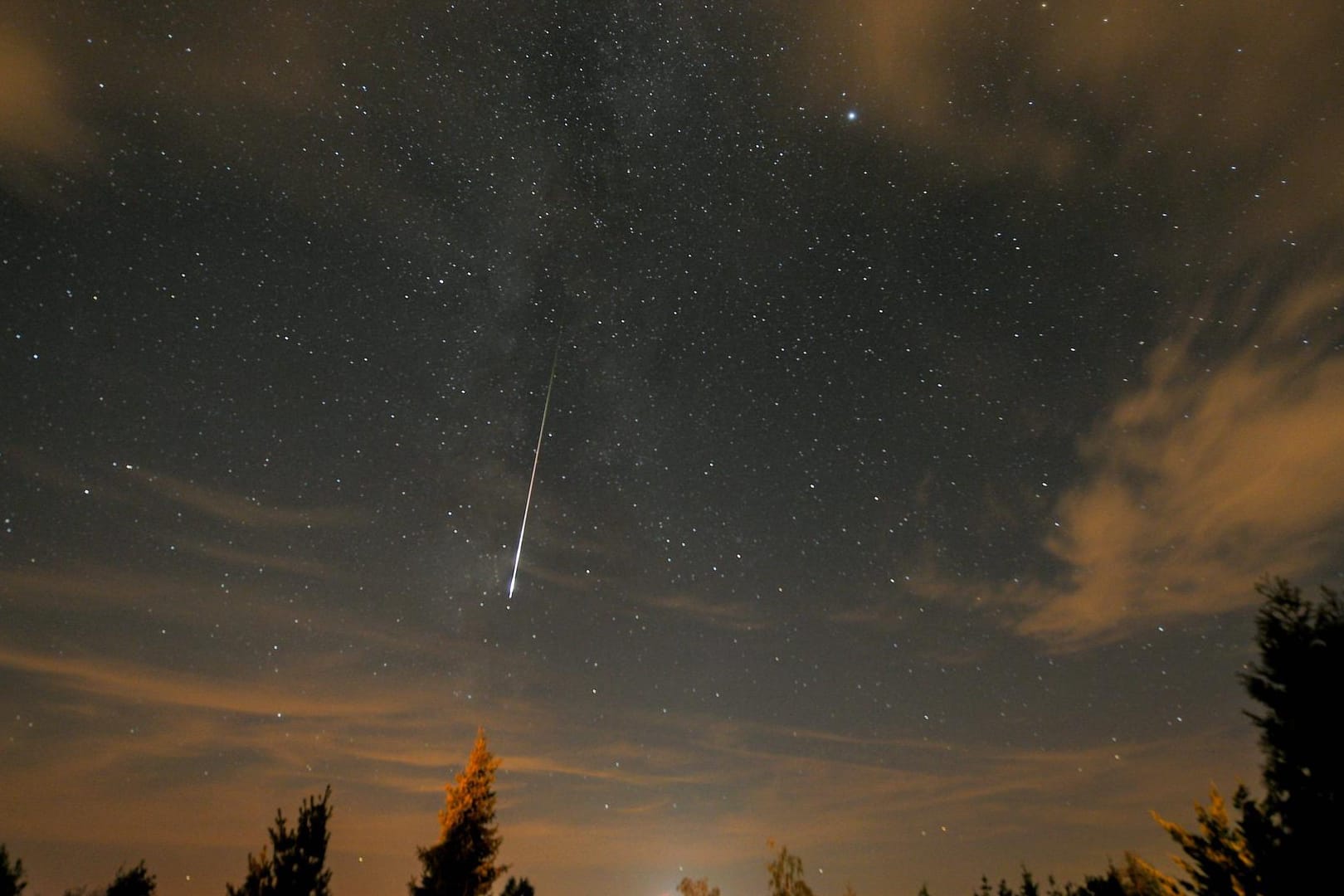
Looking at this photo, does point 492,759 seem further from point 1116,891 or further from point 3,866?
point 1116,891

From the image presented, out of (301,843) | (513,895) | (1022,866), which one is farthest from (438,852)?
(1022,866)

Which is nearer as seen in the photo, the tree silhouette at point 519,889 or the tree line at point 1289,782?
the tree line at point 1289,782

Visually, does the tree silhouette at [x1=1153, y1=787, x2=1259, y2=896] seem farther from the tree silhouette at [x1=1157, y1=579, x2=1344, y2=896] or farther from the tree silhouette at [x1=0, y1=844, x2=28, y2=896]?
the tree silhouette at [x1=0, y1=844, x2=28, y2=896]

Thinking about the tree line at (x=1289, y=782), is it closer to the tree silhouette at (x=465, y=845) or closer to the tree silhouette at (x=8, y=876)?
the tree silhouette at (x=465, y=845)

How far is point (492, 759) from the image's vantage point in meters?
17.2

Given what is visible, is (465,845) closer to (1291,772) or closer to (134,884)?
(134,884)

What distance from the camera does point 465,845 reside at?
16.0 m

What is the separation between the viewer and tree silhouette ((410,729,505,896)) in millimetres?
15672

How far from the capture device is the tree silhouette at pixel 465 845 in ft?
51.4

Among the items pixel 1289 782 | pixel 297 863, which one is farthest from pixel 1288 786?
pixel 297 863

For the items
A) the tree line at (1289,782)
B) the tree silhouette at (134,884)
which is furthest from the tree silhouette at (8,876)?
the tree line at (1289,782)

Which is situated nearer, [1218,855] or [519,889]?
[1218,855]

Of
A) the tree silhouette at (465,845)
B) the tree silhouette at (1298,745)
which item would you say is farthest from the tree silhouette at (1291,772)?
the tree silhouette at (465,845)

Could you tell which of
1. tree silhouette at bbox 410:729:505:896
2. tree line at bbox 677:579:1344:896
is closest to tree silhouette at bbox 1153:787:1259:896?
tree line at bbox 677:579:1344:896
